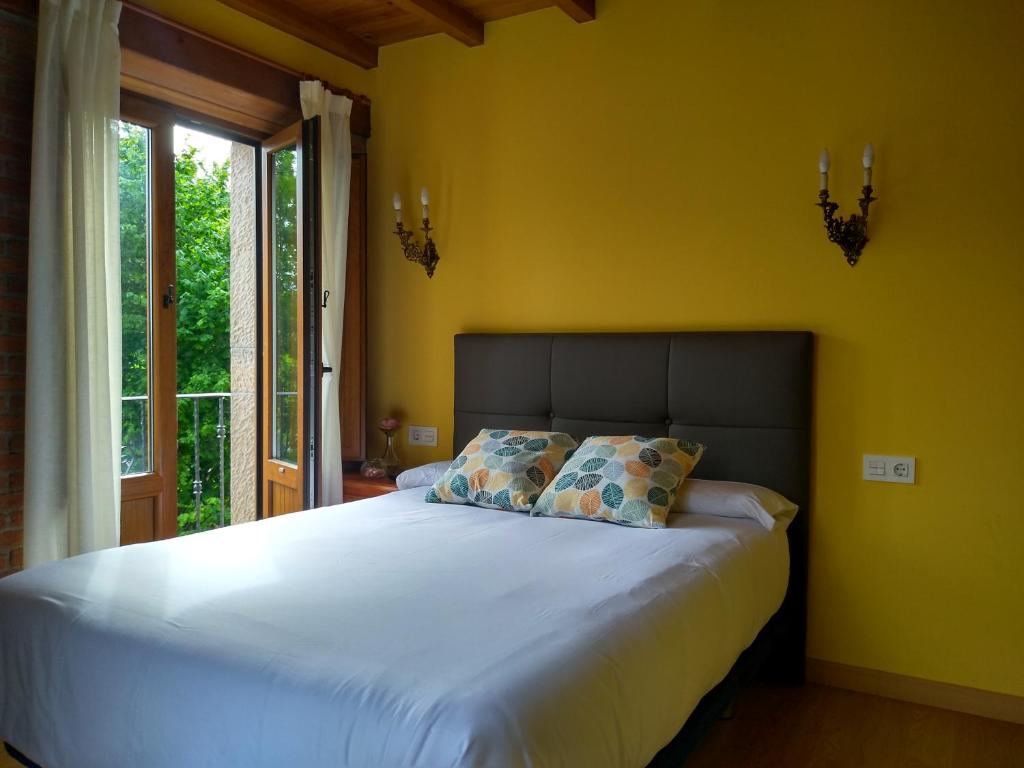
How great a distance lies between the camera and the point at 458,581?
2014mm

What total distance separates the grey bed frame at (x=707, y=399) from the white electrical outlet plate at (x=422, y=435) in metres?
0.51

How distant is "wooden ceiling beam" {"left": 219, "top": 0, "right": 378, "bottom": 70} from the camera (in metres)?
3.42

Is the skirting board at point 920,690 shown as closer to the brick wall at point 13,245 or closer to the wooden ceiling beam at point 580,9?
the wooden ceiling beam at point 580,9

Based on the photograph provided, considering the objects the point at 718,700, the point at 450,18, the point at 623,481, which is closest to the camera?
the point at 718,700

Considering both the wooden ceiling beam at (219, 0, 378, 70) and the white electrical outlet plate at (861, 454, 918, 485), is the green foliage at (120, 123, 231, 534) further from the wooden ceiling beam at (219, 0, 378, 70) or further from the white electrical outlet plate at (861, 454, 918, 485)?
the white electrical outlet plate at (861, 454, 918, 485)

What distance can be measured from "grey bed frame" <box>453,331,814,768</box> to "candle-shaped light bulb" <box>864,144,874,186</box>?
565 mm

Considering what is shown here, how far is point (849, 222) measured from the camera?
2.84 metres

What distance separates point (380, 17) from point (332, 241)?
1.03 meters

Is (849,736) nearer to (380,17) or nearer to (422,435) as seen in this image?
(422,435)

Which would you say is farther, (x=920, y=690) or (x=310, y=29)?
(x=310, y=29)

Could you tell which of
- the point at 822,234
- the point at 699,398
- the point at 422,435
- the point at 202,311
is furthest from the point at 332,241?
the point at 202,311

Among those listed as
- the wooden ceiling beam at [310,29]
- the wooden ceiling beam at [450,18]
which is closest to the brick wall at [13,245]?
the wooden ceiling beam at [310,29]

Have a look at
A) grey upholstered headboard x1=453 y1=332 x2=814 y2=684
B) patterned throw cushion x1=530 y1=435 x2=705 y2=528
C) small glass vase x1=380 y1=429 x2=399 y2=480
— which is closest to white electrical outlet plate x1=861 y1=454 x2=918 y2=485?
grey upholstered headboard x1=453 y1=332 x2=814 y2=684

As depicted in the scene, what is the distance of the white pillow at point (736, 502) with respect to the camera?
8.99ft
